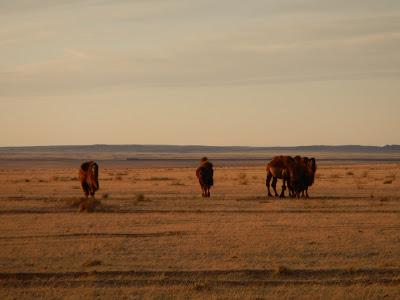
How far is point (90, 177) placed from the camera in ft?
104

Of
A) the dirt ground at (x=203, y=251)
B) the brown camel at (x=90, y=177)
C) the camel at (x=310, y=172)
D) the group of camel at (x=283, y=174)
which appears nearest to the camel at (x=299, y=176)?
the group of camel at (x=283, y=174)

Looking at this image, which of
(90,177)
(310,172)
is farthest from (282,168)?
(90,177)

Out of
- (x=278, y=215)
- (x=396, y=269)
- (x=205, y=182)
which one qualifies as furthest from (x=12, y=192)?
(x=396, y=269)

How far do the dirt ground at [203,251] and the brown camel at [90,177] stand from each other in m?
2.59

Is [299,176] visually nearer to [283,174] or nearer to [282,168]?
[283,174]

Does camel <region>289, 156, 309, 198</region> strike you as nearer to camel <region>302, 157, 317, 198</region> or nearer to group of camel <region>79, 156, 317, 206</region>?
group of camel <region>79, 156, 317, 206</region>

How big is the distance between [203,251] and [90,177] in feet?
51.9

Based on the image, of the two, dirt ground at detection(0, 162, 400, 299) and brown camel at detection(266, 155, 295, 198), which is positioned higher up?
brown camel at detection(266, 155, 295, 198)

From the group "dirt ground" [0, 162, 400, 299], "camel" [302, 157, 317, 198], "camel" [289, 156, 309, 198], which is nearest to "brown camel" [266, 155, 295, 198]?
"camel" [289, 156, 309, 198]

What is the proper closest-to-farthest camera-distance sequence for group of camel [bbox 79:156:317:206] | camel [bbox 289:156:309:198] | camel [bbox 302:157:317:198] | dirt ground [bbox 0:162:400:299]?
dirt ground [bbox 0:162:400:299]
camel [bbox 289:156:309:198]
group of camel [bbox 79:156:317:206]
camel [bbox 302:157:317:198]

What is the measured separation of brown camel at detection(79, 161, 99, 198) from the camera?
31.2 m

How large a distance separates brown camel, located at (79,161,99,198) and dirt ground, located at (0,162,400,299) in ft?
8.49

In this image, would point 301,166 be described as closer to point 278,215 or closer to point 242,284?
point 278,215

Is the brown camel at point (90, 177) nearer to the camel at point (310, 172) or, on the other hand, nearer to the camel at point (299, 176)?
the camel at point (299, 176)
